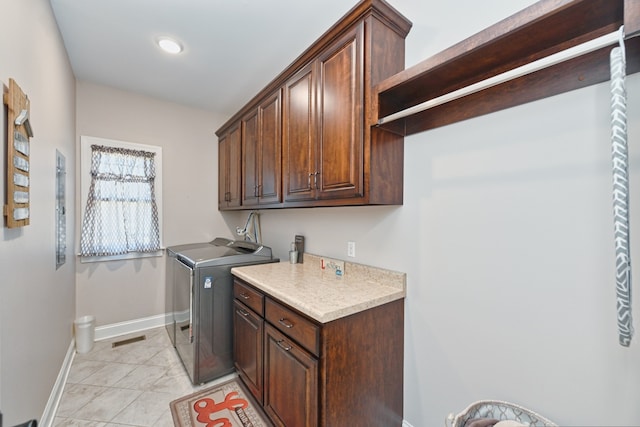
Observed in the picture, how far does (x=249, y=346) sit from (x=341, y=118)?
1.65 m

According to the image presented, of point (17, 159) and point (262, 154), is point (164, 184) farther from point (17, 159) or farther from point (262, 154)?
point (17, 159)

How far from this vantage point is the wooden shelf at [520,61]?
2.96ft

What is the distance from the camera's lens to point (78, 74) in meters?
2.62

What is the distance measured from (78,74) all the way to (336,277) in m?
3.13

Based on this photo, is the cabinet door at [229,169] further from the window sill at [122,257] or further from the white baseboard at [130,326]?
the white baseboard at [130,326]

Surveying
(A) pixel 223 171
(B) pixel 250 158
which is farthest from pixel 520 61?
(A) pixel 223 171

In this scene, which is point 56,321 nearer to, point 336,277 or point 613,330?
point 336,277

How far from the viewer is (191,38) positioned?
2.07 m

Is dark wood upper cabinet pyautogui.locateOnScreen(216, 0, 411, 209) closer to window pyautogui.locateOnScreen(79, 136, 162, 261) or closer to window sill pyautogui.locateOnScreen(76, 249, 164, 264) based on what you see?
window pyautogui.locateOnScreen(79, 136, 162, 261)

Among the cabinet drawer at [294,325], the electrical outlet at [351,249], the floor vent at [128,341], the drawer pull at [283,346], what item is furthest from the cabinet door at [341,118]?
the floor vent at [128,341]

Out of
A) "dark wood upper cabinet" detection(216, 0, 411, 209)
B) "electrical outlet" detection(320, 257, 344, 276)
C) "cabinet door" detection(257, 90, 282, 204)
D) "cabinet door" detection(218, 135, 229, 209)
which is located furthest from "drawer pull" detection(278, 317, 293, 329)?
"cabinet door" detection(218, 135, 229, 209)

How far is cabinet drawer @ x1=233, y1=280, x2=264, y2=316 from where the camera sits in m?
1.75

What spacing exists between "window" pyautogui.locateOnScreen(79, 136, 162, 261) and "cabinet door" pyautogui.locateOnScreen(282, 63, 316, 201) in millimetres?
1936

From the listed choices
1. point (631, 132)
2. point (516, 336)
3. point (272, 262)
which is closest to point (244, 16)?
point (272, 262)
